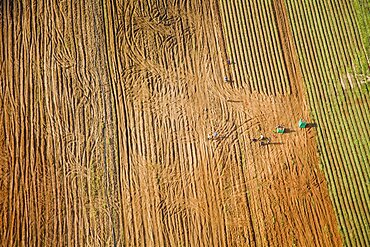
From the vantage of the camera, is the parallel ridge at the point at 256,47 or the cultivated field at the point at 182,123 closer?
the cultivated field at the point at 182,123


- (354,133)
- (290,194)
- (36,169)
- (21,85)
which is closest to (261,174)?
(290,194)

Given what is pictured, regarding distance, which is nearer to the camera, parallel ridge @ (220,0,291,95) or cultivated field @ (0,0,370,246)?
cultivated field @ (0,0,370,246)

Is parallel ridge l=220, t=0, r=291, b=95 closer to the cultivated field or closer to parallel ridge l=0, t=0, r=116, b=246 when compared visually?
the cultivated field

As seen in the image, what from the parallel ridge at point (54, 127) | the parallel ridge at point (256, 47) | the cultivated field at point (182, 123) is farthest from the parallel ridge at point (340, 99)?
the parallel ridge at point (54, 127)

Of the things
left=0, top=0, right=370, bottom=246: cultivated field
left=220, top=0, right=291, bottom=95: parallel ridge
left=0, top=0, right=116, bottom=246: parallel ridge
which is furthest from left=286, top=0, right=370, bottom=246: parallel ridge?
left=0, top=0, right=116, bottom=246: parallel ridge

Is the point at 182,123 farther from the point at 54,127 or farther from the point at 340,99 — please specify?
the point at 340,99

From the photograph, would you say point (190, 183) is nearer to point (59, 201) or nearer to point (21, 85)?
point (59, 201)

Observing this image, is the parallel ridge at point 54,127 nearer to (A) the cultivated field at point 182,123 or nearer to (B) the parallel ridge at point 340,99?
(A) the cultivated field at point 182,123
